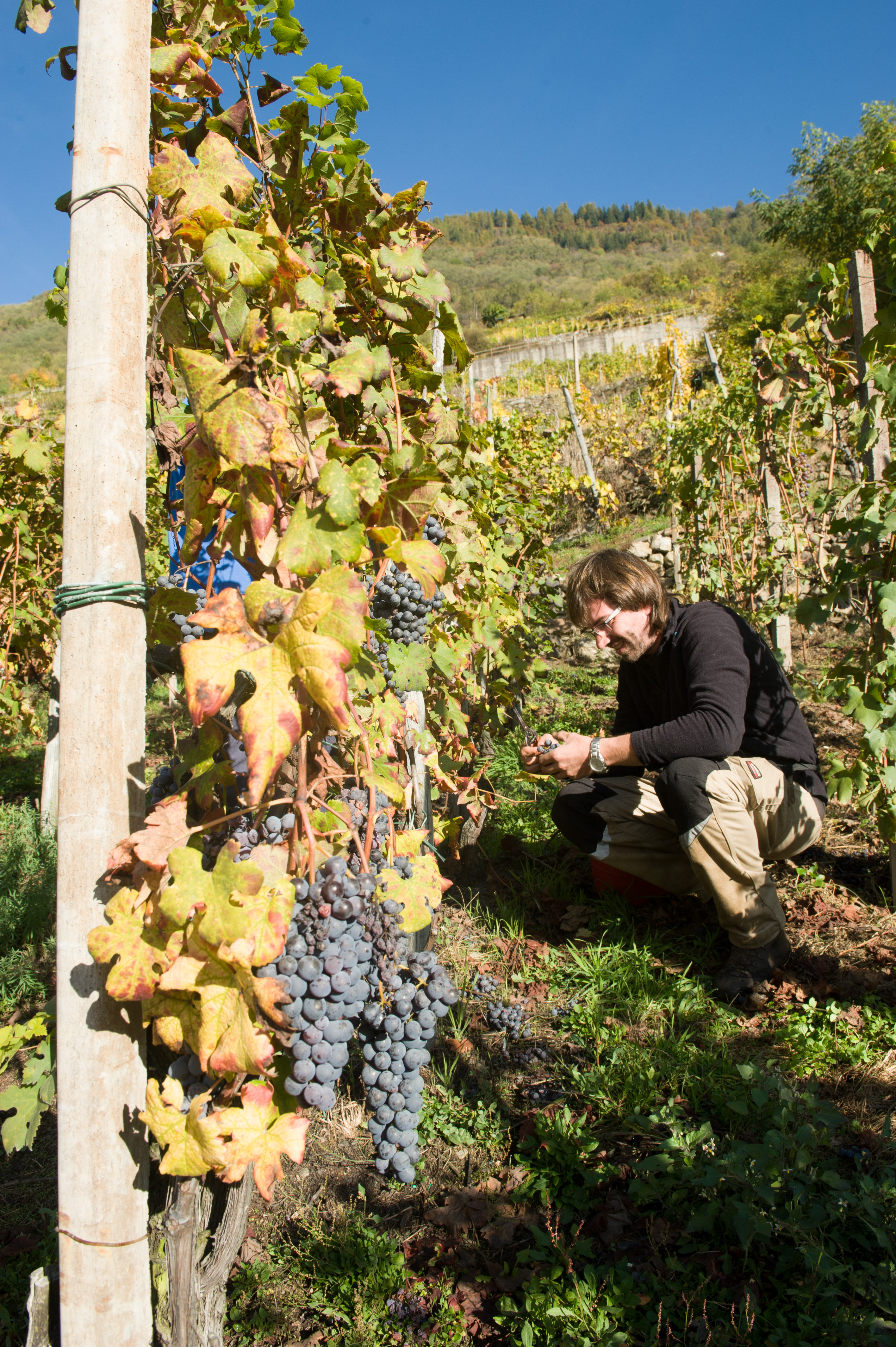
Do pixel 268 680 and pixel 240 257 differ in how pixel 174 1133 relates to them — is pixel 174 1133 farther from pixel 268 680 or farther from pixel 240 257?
pixel 240 257

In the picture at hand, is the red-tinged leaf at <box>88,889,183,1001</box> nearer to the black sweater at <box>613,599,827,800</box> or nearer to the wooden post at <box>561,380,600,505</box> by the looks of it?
the black sweater at <box>613,599,827,800</box>

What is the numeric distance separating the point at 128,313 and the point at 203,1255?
5.42 feet

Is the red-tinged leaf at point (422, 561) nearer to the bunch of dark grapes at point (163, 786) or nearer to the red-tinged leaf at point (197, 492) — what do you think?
the red-tinged leaf at point (197, 492)

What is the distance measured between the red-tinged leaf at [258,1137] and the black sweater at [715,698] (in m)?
1.57

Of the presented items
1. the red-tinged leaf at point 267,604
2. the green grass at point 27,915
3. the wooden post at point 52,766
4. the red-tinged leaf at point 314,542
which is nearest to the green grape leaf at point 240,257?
the red-tinged leaf at point 314,542

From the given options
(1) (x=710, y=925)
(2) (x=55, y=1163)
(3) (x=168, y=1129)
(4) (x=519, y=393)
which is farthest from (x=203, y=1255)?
(4) (x=519, y=393)

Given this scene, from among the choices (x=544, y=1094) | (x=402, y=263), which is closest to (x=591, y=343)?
(x=402, y=263)

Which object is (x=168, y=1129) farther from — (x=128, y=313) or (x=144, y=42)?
(x=144, y=42)

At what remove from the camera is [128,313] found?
121cm

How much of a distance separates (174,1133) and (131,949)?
29 centimetres

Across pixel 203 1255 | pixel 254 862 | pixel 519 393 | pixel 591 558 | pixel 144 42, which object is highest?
pixel 519 393

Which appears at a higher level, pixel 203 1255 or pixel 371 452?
pixel 371 452

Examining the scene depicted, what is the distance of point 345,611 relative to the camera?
3.28 ft

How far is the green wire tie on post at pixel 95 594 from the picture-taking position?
1.19 m
